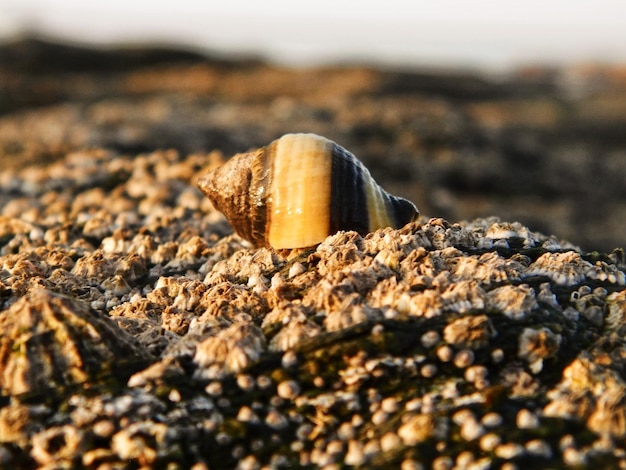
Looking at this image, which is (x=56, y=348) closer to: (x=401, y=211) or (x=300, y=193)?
(x=300, y=193)

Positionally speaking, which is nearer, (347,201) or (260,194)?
(347,201)

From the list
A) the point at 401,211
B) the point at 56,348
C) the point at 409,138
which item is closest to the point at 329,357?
the point at 56,348

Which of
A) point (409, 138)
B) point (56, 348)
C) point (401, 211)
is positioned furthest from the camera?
point (409, 138)

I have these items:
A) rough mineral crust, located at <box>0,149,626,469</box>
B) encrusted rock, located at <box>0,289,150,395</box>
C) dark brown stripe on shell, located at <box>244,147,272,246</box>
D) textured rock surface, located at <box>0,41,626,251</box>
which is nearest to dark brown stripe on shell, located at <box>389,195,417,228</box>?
rough mineral crust, located at <box>0,149,626,469</box>

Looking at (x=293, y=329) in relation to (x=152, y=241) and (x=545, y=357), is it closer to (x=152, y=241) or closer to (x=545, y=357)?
(x=545, y=357)

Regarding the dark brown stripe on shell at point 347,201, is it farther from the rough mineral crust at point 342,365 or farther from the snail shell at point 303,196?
the rough mineral crust at point 342,365

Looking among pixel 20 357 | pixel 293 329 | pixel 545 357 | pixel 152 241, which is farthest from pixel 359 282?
pixel 152 241
